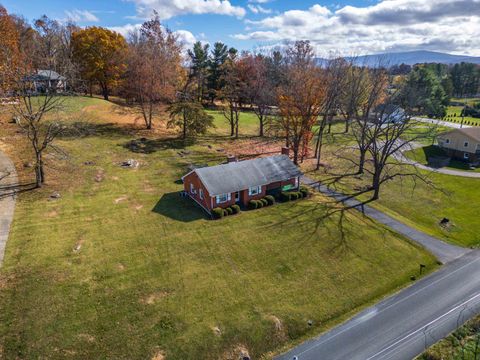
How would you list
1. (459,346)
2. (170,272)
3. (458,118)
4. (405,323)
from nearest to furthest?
(459,346), (405,323), (170,272), (458,118)

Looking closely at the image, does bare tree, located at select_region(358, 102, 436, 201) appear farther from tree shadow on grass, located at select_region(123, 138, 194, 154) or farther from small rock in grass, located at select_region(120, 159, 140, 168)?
small rock in grass, located at select_region(120, 159, 140, 168)

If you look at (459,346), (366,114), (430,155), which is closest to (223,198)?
(366,114)

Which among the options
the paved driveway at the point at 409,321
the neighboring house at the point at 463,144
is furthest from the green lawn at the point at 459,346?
the neighboring house at the point at 463,144

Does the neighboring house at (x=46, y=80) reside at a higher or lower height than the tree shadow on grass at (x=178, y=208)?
higher

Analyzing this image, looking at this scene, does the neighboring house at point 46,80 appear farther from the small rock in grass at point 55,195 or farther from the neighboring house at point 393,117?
the neighboring house at point 393,117

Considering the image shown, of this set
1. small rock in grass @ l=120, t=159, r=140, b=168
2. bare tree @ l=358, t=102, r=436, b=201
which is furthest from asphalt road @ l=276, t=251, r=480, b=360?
small rock in grass @ l=120, t=159, r=140, b=168

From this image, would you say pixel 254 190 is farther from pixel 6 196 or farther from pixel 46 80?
pixel 46 80
